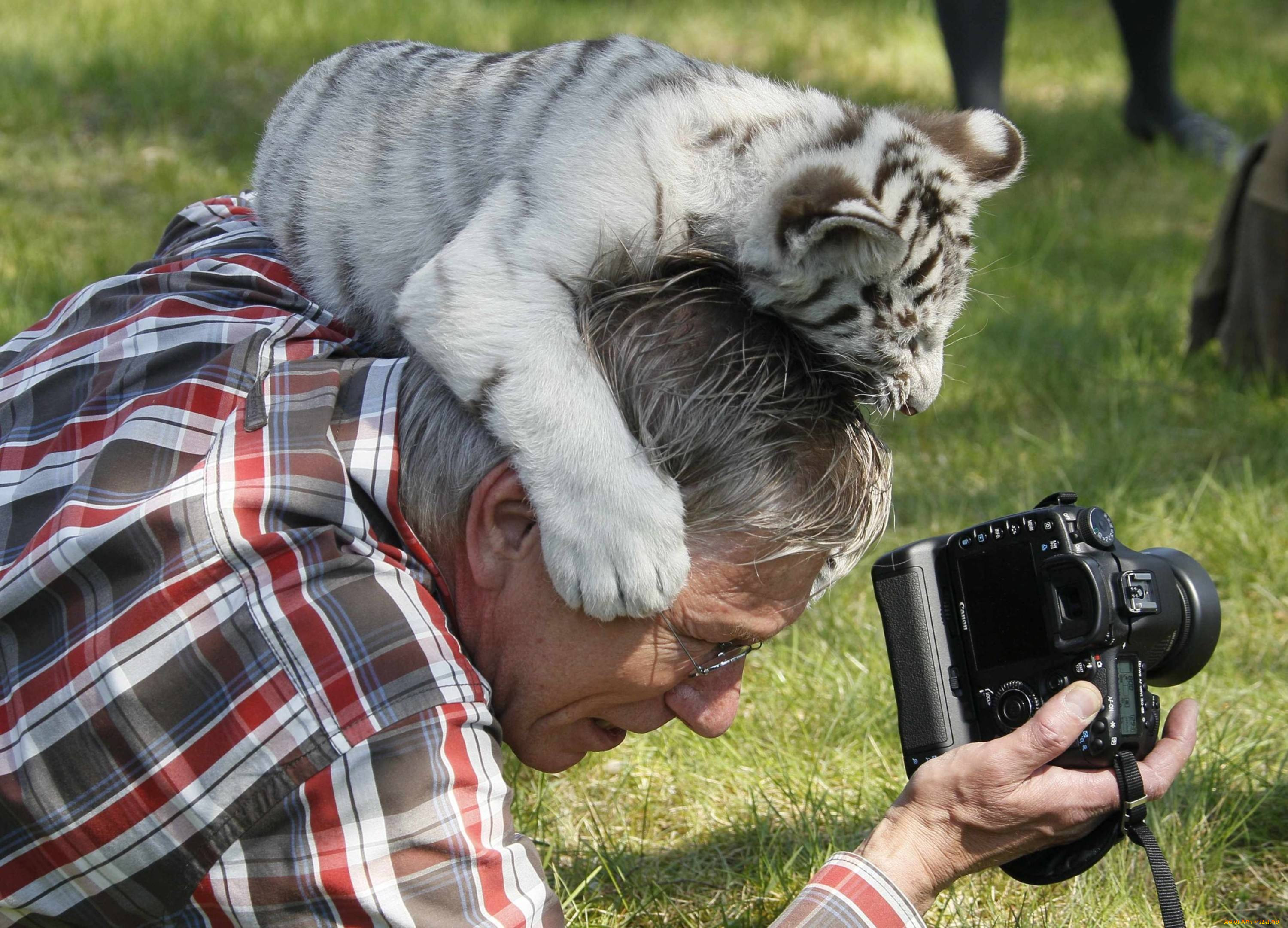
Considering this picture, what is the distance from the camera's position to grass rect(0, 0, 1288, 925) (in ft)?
6.66

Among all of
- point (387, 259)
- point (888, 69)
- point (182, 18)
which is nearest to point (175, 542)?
point (387, 259)

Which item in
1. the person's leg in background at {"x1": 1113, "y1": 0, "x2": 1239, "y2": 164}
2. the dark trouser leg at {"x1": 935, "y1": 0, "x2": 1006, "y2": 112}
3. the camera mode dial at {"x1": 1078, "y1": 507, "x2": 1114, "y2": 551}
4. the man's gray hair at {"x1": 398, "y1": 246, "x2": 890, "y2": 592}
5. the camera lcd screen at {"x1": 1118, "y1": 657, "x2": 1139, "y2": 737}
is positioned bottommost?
the person's leg in background at {"x1": 1113, "y1": 0, "x2": 1239, "y2": 164}

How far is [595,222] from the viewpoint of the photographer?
5.56ft

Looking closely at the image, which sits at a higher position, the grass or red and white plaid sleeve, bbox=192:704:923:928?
red and white plaid sleeve, bbox=192:704:923:928

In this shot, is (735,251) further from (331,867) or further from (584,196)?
(331,867)

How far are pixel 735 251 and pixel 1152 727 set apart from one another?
0.81m

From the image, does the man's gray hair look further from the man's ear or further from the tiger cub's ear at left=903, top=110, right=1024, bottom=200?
the tiger cub's ear at left=903, top=110, right=1024, bottom=200

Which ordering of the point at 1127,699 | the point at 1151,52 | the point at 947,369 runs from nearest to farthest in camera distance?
the point at 1127,699, the point at 947,369, the point at 1151,52

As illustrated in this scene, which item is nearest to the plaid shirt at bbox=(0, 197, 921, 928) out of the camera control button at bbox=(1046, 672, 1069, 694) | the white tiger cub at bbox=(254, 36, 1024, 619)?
the white tiger cub at bbox=(254, 36, 1024, 619)

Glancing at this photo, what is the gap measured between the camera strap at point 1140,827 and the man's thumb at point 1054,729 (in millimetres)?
78

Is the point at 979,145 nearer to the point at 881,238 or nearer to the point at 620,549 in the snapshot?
the point at 881,238

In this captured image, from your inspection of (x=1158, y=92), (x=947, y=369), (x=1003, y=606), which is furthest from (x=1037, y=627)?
(x=1158, y=92)

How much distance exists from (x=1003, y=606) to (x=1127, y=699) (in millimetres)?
185

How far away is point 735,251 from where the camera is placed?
166 cm
